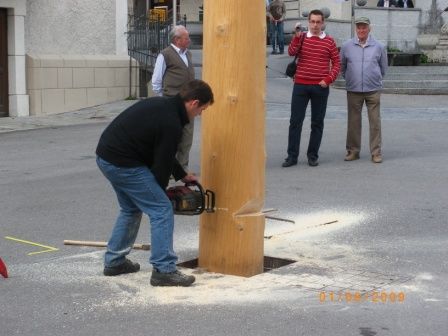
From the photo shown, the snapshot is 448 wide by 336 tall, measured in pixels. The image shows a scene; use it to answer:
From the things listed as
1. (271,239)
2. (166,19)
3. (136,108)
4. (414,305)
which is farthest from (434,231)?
(166,19)

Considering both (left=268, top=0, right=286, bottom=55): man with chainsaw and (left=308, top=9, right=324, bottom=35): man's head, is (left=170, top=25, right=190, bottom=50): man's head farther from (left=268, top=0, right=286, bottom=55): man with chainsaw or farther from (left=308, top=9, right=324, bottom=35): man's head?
(left=268, top=0, right=286, bottom=55): man with chainsaw

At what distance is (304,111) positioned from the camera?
11289 mm

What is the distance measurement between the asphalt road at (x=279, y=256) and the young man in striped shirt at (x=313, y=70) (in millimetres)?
671

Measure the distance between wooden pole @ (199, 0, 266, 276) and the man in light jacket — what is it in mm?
5054

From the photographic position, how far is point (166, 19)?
821 inches

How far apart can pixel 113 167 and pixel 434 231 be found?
127 inches

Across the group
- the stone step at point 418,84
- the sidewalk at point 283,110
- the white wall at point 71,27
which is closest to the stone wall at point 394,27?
the stone step at point 418,84

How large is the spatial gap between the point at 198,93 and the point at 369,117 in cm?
590

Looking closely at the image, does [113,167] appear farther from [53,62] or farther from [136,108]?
[53,62]

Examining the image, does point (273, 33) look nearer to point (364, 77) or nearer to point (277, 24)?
point (277, 24)

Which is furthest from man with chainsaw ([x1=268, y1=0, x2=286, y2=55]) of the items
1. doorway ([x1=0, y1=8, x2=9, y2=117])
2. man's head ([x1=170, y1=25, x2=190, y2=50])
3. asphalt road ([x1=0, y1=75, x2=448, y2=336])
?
man's head ([x1=170, y1=25, x2=190, y2=50])

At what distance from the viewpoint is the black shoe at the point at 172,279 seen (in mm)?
6234

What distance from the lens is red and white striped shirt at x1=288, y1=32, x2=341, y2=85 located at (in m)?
11.1

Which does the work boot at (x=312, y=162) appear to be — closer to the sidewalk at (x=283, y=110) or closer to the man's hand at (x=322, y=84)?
the man's hand at (x=322, y=84)
